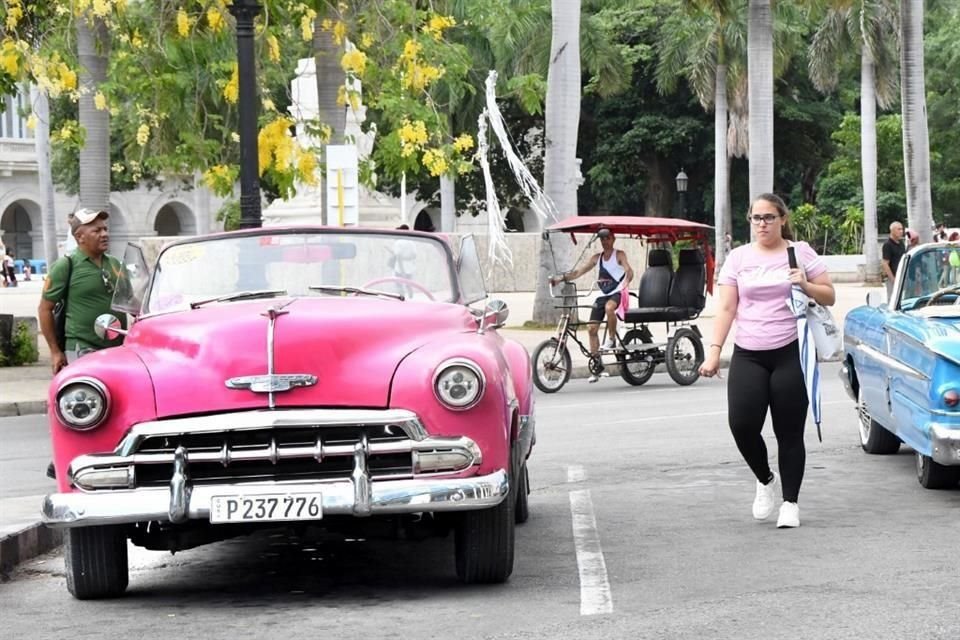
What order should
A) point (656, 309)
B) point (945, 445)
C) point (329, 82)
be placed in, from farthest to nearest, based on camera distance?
1. point (329, 82)
2. point (656, 309)
3. point (945, 445)

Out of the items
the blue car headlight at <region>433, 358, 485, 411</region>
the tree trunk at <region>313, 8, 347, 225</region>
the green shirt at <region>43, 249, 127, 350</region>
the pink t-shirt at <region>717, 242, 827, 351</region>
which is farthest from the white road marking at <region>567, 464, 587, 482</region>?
the tree trunk at <region>313, 8, 347, 225</region>

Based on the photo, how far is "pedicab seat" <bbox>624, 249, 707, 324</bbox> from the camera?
21.6m

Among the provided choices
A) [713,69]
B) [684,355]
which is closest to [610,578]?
[684,355]

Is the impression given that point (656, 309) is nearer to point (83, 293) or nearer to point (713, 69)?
point (83, 293)

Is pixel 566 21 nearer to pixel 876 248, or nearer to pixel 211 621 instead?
pixel 211 621

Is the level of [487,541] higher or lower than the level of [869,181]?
lower

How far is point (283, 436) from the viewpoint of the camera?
7.85 metres

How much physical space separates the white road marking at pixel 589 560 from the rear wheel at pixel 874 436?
2.52 m

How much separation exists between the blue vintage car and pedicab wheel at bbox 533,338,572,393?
7.38 metres

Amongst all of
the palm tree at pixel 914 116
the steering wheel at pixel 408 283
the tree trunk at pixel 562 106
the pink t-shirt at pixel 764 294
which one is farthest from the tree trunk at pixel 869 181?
the steering wheel at pixel 408 283

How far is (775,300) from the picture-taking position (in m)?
10.2

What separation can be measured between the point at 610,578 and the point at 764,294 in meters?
2.32

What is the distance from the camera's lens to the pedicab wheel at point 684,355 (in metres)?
21.7

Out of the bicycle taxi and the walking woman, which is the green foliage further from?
the walking woman
